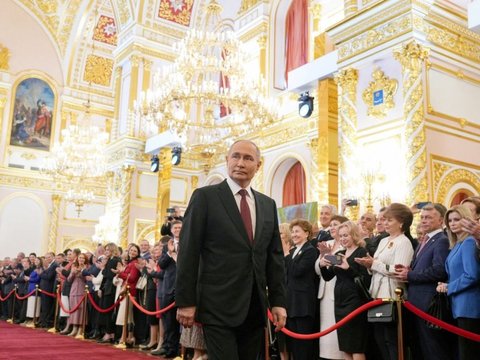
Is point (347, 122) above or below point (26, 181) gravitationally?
below

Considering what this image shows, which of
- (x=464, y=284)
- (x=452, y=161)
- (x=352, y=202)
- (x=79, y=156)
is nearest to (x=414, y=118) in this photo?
(x=452, y=161)

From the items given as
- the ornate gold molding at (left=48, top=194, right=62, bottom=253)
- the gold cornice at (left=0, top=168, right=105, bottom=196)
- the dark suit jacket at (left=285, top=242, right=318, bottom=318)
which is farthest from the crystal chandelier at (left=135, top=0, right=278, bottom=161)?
the ornate gold molding at (left=48, top=194, right=62, bottom=253)

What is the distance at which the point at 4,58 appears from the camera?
67.1ft

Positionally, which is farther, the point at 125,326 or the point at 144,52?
the point at 144,52

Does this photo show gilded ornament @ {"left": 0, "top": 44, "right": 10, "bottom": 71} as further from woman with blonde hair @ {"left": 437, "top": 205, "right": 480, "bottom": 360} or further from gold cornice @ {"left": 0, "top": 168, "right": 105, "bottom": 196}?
woman with blonde hair @ {"left": 437, "top": 205, "right": 480, "bottom": 360}

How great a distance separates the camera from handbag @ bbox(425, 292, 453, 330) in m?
4.02

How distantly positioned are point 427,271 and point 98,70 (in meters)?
20.6

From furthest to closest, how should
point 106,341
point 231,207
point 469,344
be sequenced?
point 106,341, point 469,344, point 231,207

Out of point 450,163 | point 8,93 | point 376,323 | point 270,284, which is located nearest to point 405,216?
point 376,323

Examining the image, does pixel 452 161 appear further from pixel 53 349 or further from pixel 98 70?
pixel 98 70

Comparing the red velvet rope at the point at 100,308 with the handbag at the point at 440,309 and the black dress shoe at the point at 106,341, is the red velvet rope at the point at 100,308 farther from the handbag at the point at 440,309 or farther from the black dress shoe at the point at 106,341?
the handbag at the point at 440,309

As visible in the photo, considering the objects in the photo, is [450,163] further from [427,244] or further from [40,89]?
[40,89]

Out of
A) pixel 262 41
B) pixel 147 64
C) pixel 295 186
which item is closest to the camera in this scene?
pixel 295 186

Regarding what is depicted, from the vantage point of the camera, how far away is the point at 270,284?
9.48 ft
